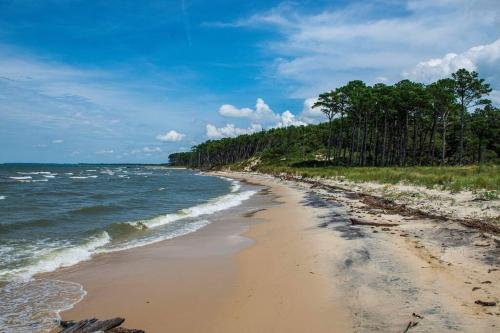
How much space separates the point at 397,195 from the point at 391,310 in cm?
1657

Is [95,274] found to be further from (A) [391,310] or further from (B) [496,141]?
(B) [496,141]

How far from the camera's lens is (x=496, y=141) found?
53812mm

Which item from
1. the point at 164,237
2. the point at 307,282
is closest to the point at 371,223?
the point at 307,282

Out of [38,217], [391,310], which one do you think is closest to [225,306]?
[391,310]

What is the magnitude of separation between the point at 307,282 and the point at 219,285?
6.51 ft

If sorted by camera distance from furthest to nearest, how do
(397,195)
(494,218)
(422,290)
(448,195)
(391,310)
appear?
(397,195)
(448,195)
(494,218)
(422,290)
(391,310)

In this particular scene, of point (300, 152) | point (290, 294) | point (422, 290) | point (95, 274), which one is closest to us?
point (422, 290)

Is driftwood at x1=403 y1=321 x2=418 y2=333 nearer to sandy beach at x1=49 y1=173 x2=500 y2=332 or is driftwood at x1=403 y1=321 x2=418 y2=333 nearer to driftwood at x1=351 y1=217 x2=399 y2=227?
sandy beach at x1=49 y1=173 x2=500 y2=332

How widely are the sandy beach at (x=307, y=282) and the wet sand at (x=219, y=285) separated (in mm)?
22

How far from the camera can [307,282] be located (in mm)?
8094

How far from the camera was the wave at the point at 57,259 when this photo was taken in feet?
32.6

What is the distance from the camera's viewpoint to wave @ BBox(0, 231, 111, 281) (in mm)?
9938

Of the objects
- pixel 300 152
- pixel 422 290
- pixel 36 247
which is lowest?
pixel 36 247

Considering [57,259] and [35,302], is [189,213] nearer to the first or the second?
[57,259]
